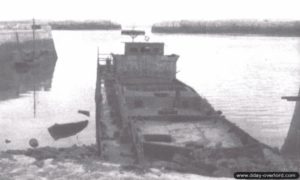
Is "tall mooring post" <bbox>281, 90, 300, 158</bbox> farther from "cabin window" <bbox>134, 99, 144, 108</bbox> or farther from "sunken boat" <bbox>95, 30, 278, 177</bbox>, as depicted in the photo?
"cabin window" <bbox>134, 99, 144, 108</bbox>

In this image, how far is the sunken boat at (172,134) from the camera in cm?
1384

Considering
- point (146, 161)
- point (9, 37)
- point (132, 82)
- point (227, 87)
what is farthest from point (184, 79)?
point (146, 161)

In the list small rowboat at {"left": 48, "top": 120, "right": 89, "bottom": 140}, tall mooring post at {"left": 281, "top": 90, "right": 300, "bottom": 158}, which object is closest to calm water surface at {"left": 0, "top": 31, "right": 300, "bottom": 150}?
small rowboat at {"left": 48, "top": 120, "right": 89, "bottom": 140}

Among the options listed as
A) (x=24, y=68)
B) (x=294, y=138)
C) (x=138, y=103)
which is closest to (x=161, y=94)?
(x=138, y=103)

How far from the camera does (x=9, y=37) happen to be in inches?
2274

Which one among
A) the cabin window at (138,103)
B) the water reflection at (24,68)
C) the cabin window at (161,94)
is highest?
the cabin window at (161,94)

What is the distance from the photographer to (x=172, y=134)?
16.8 meters

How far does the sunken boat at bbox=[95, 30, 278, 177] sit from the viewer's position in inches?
545

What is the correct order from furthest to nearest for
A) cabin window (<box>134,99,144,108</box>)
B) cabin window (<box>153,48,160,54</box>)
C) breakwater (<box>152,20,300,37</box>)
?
breakwater (<box>152,20,300,37</box>) < cabin window (<box>153,48,160,54</box>) < cabin window (<box>134,99,144,108</box>)

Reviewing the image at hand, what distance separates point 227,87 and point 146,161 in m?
29.8

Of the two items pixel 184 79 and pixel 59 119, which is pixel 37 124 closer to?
pixel 59 119

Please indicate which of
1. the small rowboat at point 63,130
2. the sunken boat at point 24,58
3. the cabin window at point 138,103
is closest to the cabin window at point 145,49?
the small rowboat at point 63,130

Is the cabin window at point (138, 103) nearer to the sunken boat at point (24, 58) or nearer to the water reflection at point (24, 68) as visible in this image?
the water reflection at point (24, 68)

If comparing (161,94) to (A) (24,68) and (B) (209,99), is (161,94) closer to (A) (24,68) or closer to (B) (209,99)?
(B) (209,99)
